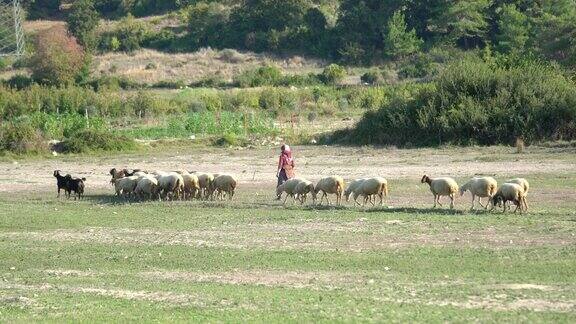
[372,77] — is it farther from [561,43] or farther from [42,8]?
[42,8]

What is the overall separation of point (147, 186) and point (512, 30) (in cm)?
4682

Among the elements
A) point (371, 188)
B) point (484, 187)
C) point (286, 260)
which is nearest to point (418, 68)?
point (371, 188)

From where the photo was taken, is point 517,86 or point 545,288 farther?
point 517,86

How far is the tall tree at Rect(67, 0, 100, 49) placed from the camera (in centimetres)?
9519

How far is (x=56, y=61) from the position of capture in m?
77.4

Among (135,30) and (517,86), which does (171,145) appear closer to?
(517,86)

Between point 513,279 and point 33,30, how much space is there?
92390 millimetres

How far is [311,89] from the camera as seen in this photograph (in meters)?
70.1

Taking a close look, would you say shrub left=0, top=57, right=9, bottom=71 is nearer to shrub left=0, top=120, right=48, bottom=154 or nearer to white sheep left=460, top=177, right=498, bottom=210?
shrub left=0, top=120, right=48, bottom=154

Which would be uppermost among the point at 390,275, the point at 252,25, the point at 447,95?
the point at 252,25

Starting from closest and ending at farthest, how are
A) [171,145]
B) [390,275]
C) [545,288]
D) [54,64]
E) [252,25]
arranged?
[545,288] → [390,275] → [171,145] → [54,64] → [252,25]

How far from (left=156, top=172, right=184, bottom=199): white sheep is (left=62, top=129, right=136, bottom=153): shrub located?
18416 millimetres

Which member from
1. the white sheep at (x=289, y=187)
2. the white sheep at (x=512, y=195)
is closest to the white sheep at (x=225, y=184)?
the white sheep at (x=289, y=187)

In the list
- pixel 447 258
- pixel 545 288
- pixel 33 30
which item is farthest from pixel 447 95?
pixel 33 30
